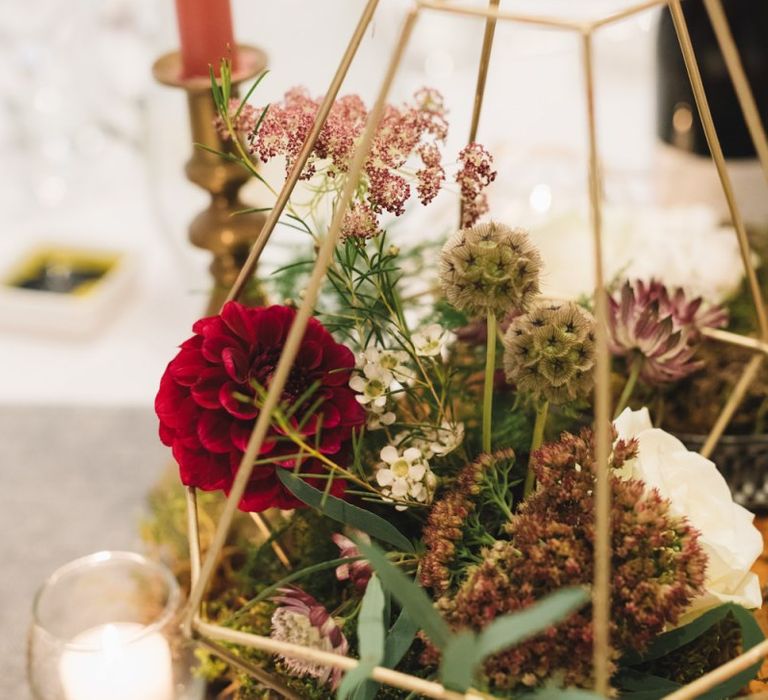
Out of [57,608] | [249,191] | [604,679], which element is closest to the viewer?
[604,679]

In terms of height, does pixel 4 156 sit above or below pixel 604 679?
above

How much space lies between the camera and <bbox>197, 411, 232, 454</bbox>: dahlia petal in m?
0.37

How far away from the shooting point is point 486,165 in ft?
1.23

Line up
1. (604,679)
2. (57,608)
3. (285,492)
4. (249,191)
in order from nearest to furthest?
(604,679), (285,492), (57,608), (249,191)

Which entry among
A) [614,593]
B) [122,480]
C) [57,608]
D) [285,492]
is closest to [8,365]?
[122,480]

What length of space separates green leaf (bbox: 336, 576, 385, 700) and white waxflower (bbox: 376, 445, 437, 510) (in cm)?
5

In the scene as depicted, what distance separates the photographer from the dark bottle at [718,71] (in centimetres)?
99

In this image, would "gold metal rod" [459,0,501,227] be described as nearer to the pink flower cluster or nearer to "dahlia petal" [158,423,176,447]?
the pink flower cluster

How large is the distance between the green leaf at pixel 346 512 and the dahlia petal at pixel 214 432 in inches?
1.0

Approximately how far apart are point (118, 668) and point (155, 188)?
1.68ft

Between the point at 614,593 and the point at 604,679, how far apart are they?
59 mm

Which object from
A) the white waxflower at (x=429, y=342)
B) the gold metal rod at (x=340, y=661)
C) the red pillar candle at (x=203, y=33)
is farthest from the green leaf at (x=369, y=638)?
the red pillar candle at (x=203, y=33)

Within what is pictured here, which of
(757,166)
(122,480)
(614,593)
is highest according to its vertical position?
(757,166)

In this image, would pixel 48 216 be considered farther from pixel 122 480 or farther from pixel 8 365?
pixel 122 480
